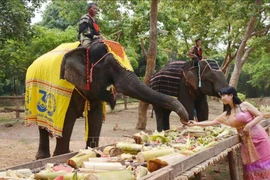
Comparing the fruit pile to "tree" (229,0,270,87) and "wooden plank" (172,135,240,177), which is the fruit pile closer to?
"wooden plank" (172,135,240,177)

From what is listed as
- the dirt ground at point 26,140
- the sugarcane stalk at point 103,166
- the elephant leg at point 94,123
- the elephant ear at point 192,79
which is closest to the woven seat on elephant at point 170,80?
the elephant ear at point 192,79

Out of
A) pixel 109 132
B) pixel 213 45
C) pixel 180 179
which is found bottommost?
pixel 109 132

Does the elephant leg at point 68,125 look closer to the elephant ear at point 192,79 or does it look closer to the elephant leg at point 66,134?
the elephant leg at point 66,134

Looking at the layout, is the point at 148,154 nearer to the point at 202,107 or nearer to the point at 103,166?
the point at 103,166

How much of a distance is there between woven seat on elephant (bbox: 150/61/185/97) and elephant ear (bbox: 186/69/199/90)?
10.8 inches

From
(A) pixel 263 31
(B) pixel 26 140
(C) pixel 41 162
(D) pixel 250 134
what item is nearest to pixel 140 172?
(C) pixel 41 162

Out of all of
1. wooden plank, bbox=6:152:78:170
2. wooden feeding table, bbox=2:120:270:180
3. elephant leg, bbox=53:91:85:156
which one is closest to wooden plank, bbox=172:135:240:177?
wooden feeding table, bbox=2:120:270:180

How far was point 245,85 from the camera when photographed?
126ft

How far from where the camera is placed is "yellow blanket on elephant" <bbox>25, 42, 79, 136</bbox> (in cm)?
602

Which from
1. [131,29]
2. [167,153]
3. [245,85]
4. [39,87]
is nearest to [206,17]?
[131,29]

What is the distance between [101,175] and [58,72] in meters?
3.60

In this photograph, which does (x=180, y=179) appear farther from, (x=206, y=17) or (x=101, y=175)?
(x=206, y=17)

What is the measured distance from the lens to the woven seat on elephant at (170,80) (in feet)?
30.3

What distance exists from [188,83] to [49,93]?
3825 mm
